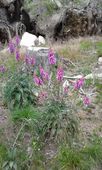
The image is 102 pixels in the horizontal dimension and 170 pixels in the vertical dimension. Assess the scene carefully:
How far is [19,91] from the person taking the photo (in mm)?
6363

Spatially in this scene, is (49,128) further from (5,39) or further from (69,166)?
(5,39)

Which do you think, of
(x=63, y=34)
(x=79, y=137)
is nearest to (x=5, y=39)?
(x=63, y=34)

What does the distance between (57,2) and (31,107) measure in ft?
36.5

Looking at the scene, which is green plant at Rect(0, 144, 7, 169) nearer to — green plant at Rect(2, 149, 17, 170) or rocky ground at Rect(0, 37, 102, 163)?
green plant at Rect(2, 149, 17, 170)

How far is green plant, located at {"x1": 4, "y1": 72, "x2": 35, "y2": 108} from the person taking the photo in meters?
6.33

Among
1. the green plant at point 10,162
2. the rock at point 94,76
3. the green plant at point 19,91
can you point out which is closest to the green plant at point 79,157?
the green plant at point 10,162

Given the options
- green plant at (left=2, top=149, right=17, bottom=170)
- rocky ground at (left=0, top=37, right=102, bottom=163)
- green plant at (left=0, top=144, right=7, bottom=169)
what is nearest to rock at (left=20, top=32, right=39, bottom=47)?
rocky ground at (left=0, top=37, right=102, bottom=163)

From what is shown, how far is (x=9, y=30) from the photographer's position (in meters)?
16.6

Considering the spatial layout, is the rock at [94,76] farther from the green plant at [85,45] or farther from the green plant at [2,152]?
the green plant at [2,152]

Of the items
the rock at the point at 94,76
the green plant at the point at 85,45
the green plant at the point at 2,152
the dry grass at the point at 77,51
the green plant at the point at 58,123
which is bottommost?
the green plant at the point at 85,45

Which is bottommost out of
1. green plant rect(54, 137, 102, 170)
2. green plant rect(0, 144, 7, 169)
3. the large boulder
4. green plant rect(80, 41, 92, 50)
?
the large boulder

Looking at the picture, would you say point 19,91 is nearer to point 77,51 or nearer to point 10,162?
point 10,162

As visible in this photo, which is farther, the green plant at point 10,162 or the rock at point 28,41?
the rock at point 28,41

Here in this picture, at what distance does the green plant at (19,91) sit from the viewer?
6.33 metres
